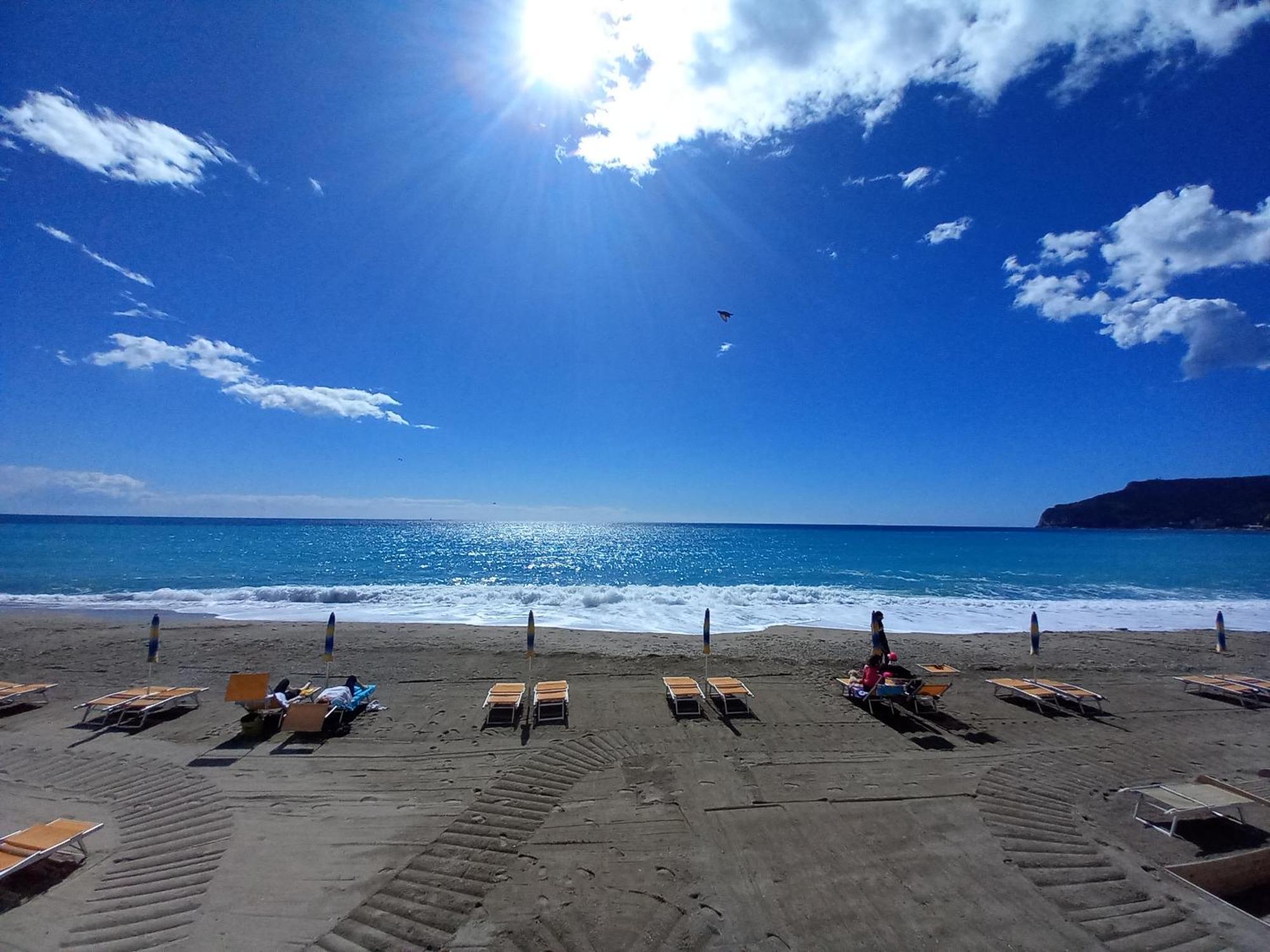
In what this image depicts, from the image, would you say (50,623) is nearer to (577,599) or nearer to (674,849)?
(577,599)

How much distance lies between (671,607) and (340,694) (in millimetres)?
17191

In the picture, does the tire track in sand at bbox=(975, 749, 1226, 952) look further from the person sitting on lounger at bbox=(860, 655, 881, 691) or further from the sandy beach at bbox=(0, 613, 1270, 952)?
the person sitting on lounger at bbox=(860, 655, 881, 691)

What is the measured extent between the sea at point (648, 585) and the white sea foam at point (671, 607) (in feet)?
0.47

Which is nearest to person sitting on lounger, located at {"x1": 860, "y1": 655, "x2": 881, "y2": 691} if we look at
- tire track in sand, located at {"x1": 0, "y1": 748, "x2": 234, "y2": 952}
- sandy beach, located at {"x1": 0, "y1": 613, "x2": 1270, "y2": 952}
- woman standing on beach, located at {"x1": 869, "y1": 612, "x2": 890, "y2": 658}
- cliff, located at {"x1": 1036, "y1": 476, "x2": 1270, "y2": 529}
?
woman standing on beach, located at {"x1": 869, "y1": 612, "x2": 890, "y2": 658}

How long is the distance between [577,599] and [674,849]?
2150 cm

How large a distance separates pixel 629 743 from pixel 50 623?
22828mm

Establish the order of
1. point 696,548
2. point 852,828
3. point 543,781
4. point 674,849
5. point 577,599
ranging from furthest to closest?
point 696,548
point 577,599
point 543,781
point 852,828
point 674,849

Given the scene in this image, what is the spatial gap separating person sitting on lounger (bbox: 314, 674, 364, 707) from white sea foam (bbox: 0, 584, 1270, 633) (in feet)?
36.1

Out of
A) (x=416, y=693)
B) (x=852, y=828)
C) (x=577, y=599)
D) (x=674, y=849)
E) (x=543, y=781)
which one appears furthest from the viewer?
(x=577, y=599)

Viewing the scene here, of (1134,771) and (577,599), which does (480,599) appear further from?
(1134,771)

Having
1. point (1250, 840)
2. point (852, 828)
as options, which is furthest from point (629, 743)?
point (1250, 840)

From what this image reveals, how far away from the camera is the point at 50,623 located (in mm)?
18781

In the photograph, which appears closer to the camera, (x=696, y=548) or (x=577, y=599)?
(x=577, y=599)

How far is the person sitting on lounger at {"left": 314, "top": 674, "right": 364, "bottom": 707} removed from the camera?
9.03 m
